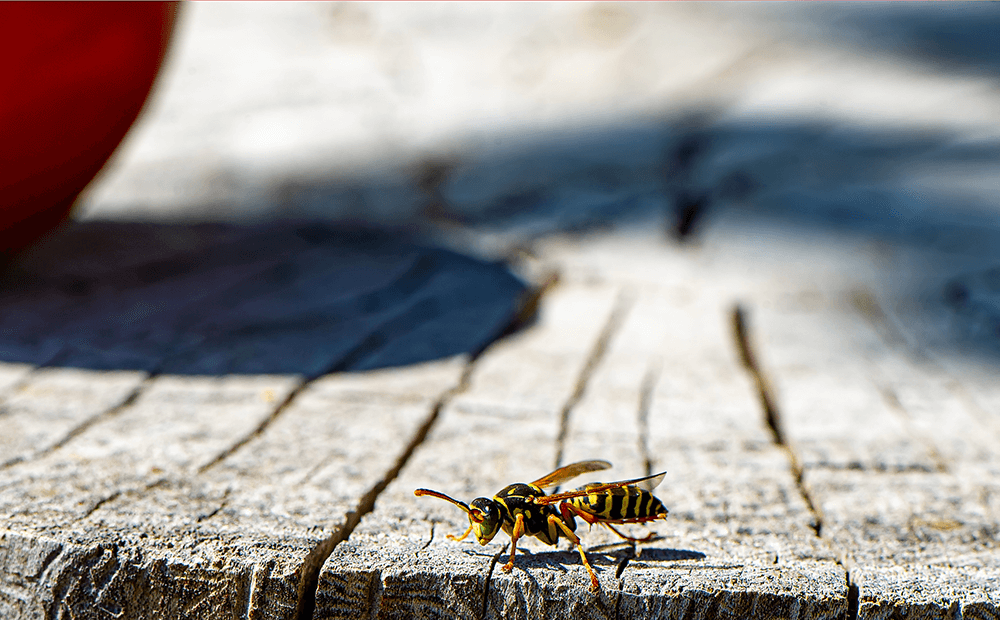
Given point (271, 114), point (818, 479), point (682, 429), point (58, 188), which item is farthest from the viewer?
point (271, 114)

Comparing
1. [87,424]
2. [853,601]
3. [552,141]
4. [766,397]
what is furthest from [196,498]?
[552,141]

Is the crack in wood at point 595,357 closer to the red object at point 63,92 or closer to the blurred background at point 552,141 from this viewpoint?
the blurred background at point 552,141

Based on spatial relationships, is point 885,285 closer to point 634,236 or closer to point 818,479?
point 634,236

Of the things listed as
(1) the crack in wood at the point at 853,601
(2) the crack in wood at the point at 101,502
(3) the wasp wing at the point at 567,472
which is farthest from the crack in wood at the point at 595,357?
(2) the crack in wood at the point at 101,502

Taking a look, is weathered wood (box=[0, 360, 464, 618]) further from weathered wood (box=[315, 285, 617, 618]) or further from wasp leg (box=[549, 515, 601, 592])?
wasp leg (box=[549, 515, 601, 592])

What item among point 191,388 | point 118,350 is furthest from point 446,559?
point 118,350
